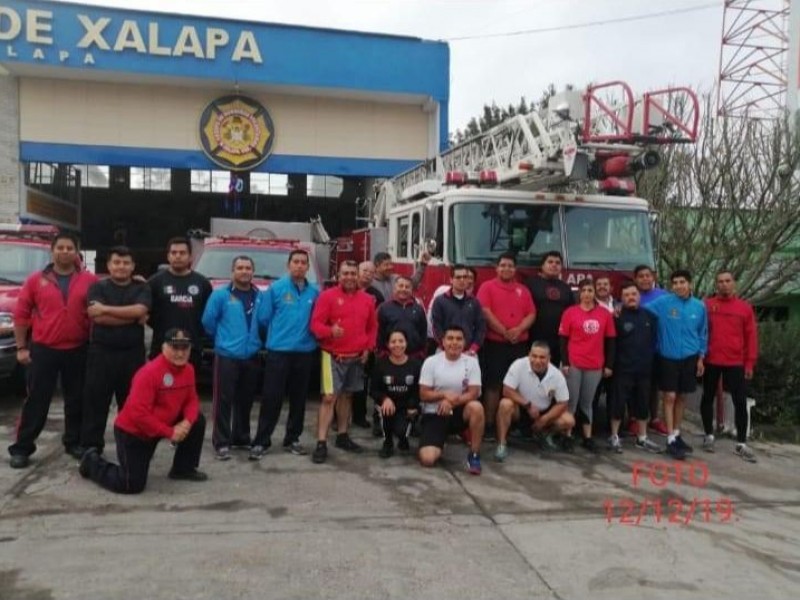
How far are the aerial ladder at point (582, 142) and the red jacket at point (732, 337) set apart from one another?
168 cm

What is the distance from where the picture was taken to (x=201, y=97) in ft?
58.7

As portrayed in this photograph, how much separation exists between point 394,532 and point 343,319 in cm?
224

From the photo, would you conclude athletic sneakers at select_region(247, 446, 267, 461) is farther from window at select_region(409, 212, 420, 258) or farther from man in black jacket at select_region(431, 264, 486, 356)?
window at select_region(409, 212, 420, 258)

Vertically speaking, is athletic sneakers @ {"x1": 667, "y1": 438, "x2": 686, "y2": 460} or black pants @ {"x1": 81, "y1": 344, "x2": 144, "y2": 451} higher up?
black pants @ {"x1": 81, "y1": 344, "x2": 144, "y2": 451}

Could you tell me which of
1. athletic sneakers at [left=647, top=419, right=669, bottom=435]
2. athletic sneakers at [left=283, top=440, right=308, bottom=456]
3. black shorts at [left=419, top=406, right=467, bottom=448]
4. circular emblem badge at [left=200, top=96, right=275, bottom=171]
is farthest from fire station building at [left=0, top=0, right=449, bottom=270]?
black shorts at [left=419, top=406, right=467, bottom=448]

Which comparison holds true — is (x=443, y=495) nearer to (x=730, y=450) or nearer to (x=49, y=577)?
(x=49, y=577)

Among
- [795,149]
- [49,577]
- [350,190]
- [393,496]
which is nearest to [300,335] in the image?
[393,496]

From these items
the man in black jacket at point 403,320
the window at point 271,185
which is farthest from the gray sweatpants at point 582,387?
the window at point 271,185

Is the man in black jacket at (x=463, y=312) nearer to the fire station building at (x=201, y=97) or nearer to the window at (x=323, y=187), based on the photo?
the fire station building at (x=201, y=97)

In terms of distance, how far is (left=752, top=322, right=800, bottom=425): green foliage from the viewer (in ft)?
26.9

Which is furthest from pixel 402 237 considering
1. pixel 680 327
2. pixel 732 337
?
pixel 732 337

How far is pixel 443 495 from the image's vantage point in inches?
209

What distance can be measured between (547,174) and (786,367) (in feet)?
12.0
